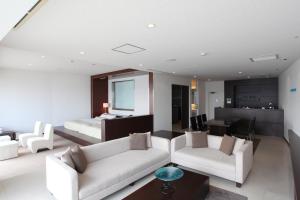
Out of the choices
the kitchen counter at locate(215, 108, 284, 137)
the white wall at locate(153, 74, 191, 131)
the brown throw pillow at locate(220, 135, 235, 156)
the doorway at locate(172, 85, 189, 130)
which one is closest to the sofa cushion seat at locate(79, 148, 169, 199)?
the brown throw pillow at locate(220, 135, 235, 156)

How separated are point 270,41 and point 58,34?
3762mm

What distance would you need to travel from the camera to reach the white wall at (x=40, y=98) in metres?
7.19

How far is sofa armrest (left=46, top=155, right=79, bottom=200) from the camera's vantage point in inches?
93.7

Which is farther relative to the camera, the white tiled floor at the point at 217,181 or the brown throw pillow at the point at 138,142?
the brown throw pillow at the point at 138,142

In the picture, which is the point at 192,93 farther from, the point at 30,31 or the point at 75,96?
the point at 30,31

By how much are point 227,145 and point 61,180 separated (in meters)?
3.26

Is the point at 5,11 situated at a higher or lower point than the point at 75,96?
higher

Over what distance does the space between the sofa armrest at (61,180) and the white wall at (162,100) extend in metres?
4.75

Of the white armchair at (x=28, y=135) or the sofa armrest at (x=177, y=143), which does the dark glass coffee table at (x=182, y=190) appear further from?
the white armchair at (x=28, y=135)

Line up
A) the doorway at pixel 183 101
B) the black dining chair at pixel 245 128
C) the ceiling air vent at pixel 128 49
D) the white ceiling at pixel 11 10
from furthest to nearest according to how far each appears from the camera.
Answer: the doorway at pixel 183 101 < the black dining chair at pixel 245 128 < the ceiling air vent at pixel 128 49 < the white ceiling at pixel 11 10

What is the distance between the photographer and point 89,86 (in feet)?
31.4

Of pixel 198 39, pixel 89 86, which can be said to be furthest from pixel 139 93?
pixel 198 39

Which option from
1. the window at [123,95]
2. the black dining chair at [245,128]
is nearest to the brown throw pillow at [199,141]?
the black dining chair at [245,128]

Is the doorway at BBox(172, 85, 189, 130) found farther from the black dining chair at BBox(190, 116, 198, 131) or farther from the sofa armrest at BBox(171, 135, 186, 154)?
the sofa armrest at BBox(171, 135, 186, 154)
